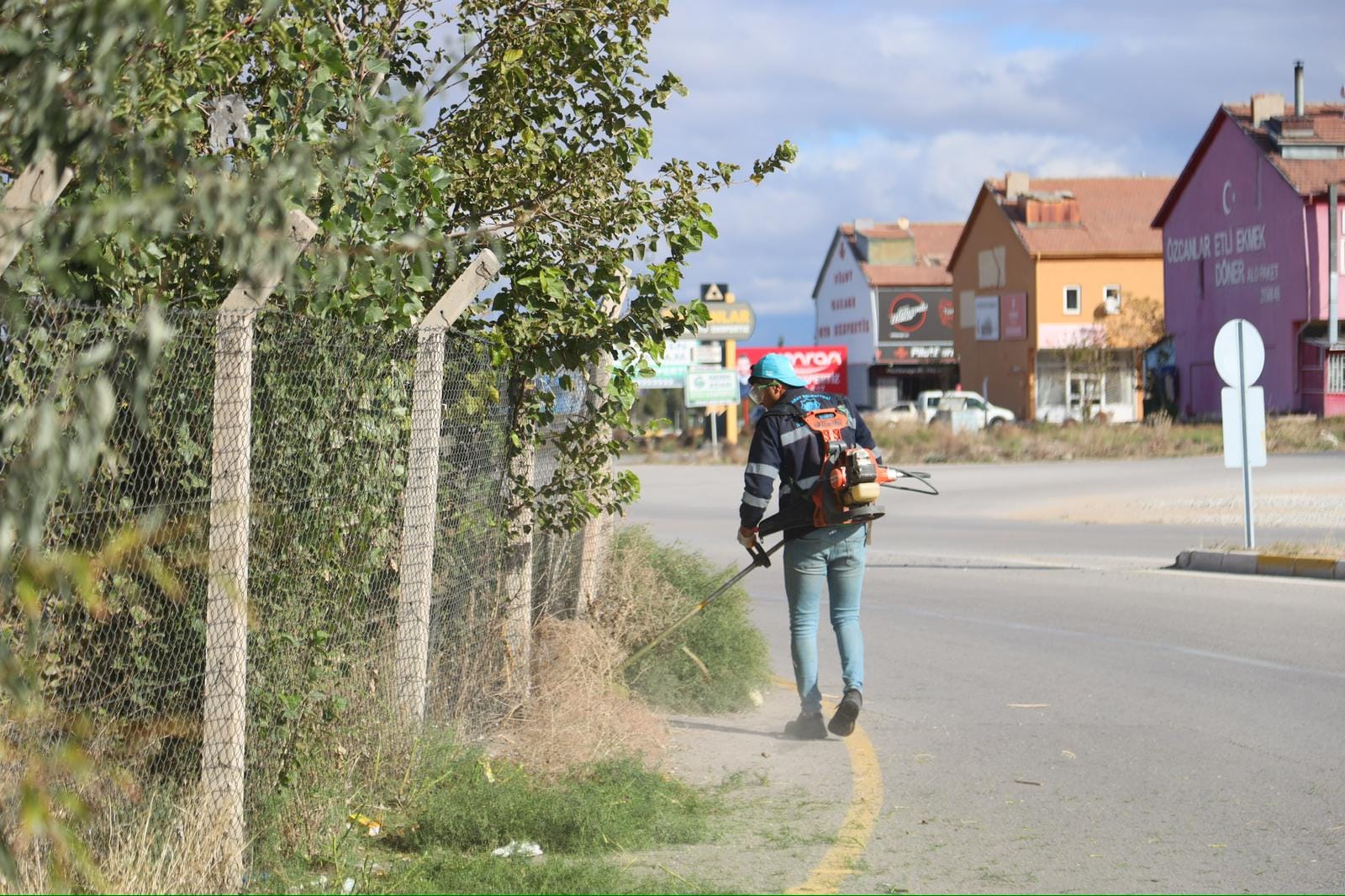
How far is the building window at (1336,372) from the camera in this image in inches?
1848

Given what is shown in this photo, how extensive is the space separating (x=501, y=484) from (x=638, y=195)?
62.6 inches

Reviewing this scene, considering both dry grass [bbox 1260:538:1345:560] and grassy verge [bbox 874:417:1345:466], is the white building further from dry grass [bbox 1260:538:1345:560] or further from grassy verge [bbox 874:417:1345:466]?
dry grass [bbox 1260:538:1345:560]

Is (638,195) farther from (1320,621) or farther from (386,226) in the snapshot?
(1320,621)

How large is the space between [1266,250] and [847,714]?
47418 mm

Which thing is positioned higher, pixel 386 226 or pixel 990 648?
pixel 386 226

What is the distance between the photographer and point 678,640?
29.8ft

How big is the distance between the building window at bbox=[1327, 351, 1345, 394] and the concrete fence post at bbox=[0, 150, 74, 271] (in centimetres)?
4849

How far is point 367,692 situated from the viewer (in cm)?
586

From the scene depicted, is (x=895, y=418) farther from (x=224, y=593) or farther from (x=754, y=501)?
(x=224, y=593)

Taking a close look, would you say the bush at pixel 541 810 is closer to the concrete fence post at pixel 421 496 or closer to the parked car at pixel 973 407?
the concrete fence post at pixel 421 496

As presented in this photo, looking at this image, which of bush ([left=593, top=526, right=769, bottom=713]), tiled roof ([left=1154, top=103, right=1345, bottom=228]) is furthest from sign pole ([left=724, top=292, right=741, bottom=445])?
bush ([left=593, top=526, right=769, bottom=713])

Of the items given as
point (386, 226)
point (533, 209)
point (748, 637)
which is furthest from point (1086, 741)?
point (386, 226)

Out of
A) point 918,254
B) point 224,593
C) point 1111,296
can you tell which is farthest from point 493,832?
point 918,254

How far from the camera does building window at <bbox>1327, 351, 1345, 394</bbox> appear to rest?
46938mm
